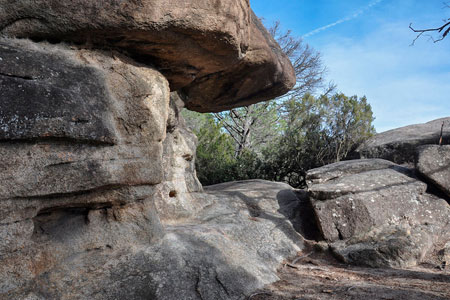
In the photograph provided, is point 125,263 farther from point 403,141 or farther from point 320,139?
point 320,139

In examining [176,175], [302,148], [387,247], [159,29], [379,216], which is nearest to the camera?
[159,29]

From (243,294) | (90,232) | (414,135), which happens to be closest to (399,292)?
(243,294)

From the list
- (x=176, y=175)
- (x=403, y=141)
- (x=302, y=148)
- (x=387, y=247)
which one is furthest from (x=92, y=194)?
(x=302, y=148)

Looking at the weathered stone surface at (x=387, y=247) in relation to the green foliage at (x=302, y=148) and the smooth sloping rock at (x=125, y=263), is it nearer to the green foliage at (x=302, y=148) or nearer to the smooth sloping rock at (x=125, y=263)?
the smooth sloping rock at (x=125, y=263)

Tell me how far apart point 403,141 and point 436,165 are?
282 centimetres

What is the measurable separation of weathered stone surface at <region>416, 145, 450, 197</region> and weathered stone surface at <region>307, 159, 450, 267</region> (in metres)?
0.20

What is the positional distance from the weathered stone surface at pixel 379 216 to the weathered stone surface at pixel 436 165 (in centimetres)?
20

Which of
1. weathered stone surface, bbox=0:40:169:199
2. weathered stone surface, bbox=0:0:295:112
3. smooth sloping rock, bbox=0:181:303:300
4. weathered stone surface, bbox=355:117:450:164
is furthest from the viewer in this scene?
weathered stone surface, bbox=355:117:450:164

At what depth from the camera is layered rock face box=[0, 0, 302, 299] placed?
2.55m

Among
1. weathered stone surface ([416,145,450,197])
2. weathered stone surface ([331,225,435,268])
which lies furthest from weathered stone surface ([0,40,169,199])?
weathered stone surface ([416,145,450,197])

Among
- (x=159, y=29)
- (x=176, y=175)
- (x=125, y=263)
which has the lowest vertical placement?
(x=125, y=263)

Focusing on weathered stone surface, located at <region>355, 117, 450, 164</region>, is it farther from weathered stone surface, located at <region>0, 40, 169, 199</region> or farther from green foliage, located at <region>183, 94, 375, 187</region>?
weathered stone surface, located at <region>0, 40, 169, 199</region>

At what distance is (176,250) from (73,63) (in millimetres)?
1961

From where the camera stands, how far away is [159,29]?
10.6ft
